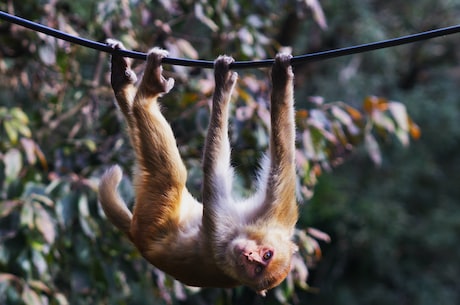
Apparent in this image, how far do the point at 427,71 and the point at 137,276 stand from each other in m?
9.63

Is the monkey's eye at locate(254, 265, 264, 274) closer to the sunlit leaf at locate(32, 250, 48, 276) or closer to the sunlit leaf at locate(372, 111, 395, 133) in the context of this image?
the sunlit leaf at locate(32, 250, 48, 276)

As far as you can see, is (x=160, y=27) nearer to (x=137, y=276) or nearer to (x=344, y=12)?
(x=137, y=276)

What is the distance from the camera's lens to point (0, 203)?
16.0ft

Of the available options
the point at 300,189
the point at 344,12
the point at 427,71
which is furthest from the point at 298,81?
the point at 300,189

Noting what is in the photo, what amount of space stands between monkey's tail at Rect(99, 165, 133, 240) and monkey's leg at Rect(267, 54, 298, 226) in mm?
845

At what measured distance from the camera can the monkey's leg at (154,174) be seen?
149 inches

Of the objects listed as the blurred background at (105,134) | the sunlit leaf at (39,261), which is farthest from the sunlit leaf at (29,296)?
the sunlit leaf at (39,261)

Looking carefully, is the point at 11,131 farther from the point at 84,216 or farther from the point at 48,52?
the point at 84,216

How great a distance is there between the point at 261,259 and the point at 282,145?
0.53 m

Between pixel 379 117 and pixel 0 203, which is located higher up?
pixel 379 117

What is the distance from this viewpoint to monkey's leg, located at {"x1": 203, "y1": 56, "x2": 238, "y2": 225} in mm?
3497

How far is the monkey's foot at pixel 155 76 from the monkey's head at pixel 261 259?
0.81 m

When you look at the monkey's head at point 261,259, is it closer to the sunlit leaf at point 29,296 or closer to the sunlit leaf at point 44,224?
the sunlit leaf at point 44,224

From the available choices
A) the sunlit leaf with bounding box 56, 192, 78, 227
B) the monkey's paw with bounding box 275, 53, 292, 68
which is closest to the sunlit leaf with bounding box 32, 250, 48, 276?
the sunlit leaf with bounding box 56, 192, 78, 227
